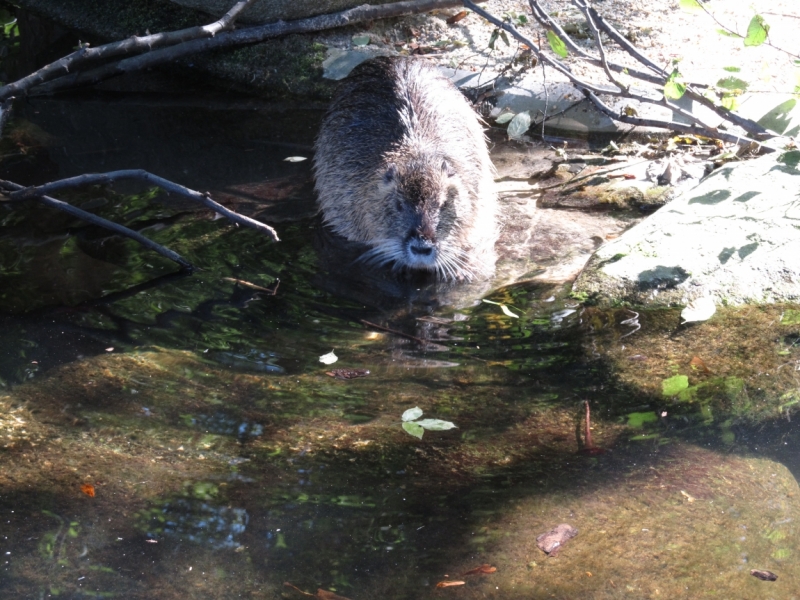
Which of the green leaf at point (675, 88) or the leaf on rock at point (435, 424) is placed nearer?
the leaf on rock at point (435, 424)

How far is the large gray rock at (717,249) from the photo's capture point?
331 cm

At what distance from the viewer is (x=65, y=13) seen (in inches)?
273

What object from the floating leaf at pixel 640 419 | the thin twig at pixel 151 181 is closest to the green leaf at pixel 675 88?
the floating leaf at pixel 640 419

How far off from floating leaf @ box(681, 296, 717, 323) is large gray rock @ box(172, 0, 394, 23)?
3.89 metres

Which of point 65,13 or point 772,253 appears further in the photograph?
point 65,13

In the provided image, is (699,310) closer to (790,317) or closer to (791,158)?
(790,317)

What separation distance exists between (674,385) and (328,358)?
4.08 feet

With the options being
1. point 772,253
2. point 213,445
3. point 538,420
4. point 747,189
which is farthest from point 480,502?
point 747,189

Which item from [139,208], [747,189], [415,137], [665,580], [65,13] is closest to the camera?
[665,580]

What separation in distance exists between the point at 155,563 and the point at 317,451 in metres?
0.63

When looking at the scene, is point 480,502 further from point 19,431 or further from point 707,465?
point 19,431

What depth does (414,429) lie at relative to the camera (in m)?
2.63

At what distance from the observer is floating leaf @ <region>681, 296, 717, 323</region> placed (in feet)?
10.5

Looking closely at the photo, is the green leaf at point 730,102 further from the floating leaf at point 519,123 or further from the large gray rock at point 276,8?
the large gray rock at point 276,8
